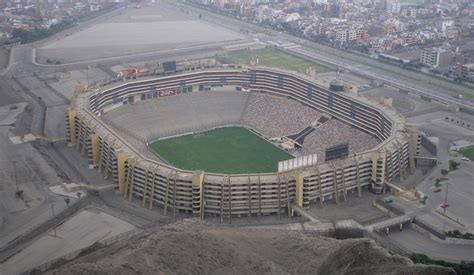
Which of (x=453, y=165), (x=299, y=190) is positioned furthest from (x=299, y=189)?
(x=453, y=165)

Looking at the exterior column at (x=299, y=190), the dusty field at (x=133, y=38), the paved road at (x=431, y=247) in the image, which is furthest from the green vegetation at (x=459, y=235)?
the dusty field at (x=133, y=38)

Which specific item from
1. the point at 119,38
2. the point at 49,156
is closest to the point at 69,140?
the point at 49,156

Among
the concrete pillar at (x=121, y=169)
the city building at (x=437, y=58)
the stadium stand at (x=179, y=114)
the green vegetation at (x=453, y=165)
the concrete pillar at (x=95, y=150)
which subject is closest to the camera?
the concrete pillar at (x=121, y=169)

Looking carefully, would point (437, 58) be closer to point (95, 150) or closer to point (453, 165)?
point (453, 165)

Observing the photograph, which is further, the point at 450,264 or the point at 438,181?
the point at 438,181

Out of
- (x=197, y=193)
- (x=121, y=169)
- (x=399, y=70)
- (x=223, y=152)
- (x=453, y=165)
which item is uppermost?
(x=399, y=70)

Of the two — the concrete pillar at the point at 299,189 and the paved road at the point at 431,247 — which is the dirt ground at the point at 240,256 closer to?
the paved road at the point at 431,247
